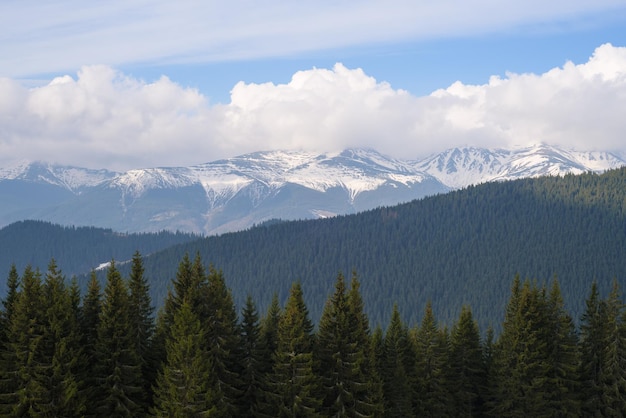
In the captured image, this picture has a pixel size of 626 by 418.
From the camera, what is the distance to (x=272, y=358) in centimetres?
5697

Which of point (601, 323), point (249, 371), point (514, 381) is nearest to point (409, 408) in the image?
point (514, 381)

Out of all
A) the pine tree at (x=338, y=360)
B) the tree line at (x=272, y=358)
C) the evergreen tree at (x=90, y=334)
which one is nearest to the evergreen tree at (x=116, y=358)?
the tree line at (x=272, y=358)

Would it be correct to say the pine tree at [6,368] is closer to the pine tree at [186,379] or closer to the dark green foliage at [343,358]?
the pine tree at [186,379]

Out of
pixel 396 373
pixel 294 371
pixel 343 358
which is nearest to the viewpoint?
pixel 294 371

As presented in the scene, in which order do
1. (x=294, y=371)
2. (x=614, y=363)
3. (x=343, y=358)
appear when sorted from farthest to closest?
1. (x=614, y=363)
2. (x=343, y=358)
3. (x=294, y=371)

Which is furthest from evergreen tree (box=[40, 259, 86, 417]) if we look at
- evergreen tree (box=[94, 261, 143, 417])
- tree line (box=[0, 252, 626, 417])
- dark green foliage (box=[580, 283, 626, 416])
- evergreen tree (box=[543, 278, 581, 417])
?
dark green foliage (box=[580, 283, 626, 416])

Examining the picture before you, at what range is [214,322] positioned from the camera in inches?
2170

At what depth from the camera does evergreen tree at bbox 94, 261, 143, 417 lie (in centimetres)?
5088

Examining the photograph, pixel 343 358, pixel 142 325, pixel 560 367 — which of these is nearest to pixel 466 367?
pixel 560 367

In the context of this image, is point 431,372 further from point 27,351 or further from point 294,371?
point 27,351

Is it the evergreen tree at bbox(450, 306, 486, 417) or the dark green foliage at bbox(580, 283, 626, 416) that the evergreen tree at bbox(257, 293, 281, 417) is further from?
the dark green foliage at bbox(580, 283, 626, 416)

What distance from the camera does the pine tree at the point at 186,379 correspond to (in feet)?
159

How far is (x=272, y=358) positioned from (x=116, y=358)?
38.9 ft

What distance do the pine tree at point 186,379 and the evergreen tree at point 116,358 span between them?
261cm
